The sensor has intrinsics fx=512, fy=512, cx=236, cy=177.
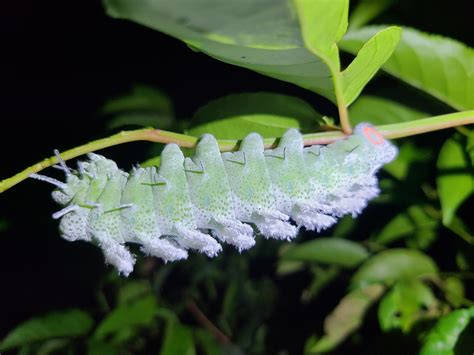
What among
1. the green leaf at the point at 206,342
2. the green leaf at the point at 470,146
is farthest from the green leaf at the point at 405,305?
the green leaf at the point at 206,342

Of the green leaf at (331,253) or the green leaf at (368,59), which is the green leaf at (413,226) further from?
the green leaf at (368,59)

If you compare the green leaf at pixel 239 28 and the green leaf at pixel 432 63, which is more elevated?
the green leaf at pixel 239 28

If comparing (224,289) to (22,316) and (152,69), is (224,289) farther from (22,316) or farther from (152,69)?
(152,69)

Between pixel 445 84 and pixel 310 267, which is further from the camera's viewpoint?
pixel 310 267

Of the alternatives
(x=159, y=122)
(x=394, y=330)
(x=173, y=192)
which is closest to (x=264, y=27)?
(x=173, y=192)

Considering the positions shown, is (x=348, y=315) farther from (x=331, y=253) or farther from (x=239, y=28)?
(x=239, y=28)

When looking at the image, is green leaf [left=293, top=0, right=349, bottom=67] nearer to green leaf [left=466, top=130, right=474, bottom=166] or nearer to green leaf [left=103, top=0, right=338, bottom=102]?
green leaf [left=103, top=0, right=338, bottom=102]

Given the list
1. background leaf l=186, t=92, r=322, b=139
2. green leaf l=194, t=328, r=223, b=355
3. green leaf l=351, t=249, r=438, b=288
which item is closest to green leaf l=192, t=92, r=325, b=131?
background leaf l=186, t=92, r=322, b=139
